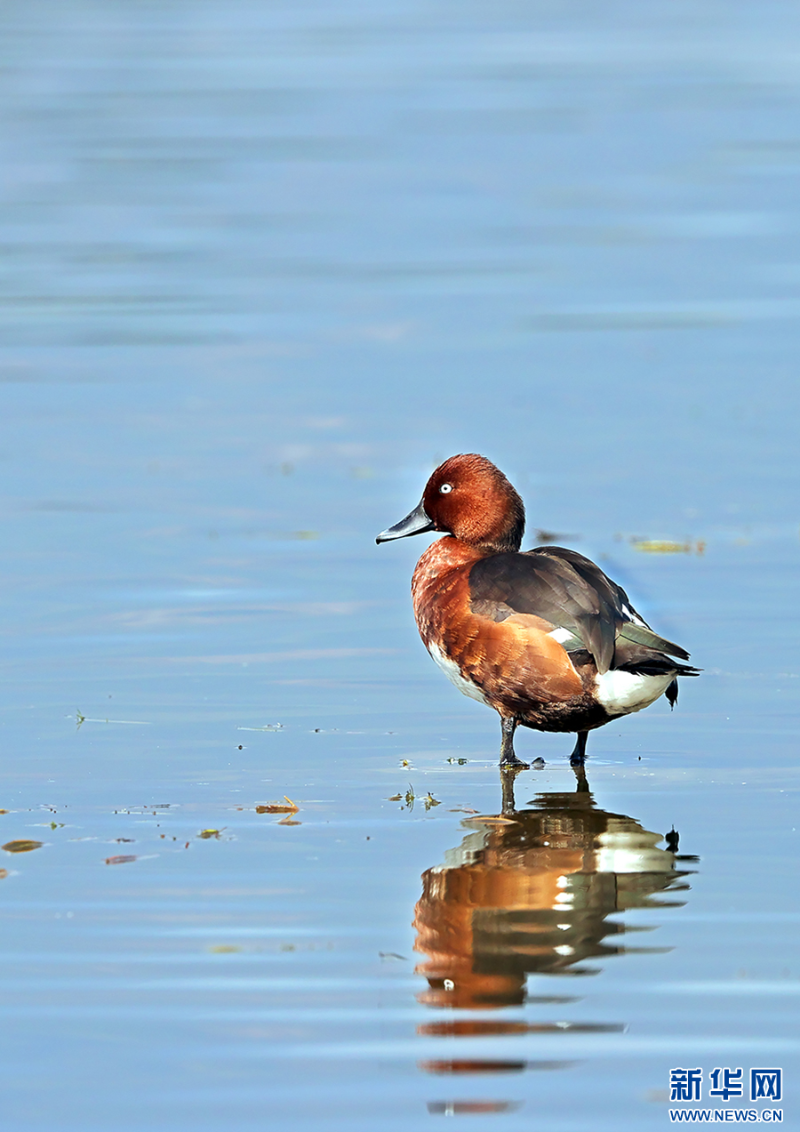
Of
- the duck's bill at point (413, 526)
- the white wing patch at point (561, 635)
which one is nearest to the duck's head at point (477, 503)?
the duck's bill at point (413, 526)

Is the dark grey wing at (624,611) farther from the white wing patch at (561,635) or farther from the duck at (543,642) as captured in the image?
the white wing patch at (561,635)

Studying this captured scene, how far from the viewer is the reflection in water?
16.2ft

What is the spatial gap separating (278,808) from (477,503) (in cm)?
197

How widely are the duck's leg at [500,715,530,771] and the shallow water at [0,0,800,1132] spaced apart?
0.10 meters

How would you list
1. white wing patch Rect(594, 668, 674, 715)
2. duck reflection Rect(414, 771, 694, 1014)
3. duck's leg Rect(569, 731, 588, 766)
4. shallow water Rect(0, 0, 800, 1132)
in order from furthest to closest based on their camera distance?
duck's leg Rect(569, 731, 588, 766)
white wing patch Rect(594, 668, 674, 715)
duck reflection Rect(414, 771, 694, 1014)
shallow water Rect(0, 0, 800, 1132)

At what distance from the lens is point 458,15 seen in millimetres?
43156

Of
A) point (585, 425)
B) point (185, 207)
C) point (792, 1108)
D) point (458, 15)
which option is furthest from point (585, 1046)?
point (458, 15)

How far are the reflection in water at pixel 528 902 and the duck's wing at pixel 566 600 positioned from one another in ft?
1.98

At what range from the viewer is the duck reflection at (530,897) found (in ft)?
16.7

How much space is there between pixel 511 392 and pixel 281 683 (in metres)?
5.89

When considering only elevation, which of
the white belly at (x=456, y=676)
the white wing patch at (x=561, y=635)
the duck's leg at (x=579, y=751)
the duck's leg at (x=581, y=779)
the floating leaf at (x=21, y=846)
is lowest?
the floating leaf at (x=21, y=846)

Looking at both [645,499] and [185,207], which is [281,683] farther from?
[185,207]

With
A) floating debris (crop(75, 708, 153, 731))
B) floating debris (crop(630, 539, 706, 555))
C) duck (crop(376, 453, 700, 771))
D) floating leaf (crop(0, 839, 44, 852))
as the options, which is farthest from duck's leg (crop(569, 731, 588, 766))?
floating debris (crop(630, 539, 706, 555))

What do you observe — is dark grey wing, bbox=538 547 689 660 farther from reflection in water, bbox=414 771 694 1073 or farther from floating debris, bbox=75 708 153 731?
floating debris, bbox=75 708 153 731
